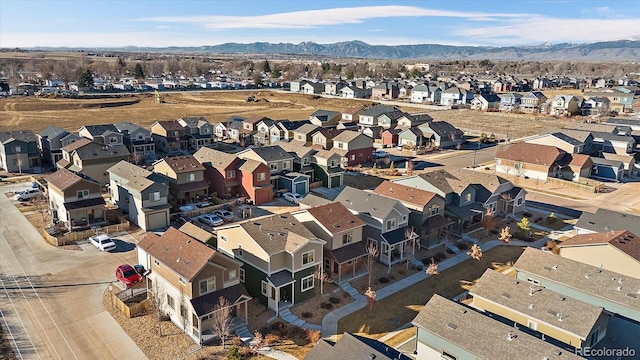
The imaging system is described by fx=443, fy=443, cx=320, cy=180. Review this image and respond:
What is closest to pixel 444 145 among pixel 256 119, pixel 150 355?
pixel 256 119

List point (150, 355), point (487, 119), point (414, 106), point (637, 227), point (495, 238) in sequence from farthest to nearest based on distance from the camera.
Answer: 1. point (414, 106)
2. point (487, 119)
3. point (495, 238)
4. point (637, 227)
5. point (150, 355)

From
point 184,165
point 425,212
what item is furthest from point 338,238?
point 184,165

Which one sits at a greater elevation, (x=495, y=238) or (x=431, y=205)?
(x=431, y=205)

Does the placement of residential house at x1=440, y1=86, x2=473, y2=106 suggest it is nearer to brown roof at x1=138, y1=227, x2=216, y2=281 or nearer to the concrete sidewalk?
the concrete sidewalk

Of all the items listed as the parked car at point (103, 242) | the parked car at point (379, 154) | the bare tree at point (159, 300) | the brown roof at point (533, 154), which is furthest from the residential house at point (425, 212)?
the parked car at point (379, 154)

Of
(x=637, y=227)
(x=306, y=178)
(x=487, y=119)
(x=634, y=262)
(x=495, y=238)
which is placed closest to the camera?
(x=634, y=262)

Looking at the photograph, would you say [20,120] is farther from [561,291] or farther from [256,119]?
[561,291]
